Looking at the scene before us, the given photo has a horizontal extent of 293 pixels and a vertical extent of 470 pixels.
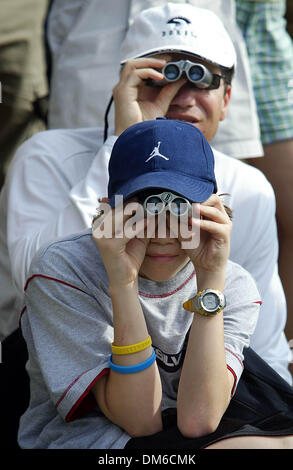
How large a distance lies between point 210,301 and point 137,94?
991 millimetres

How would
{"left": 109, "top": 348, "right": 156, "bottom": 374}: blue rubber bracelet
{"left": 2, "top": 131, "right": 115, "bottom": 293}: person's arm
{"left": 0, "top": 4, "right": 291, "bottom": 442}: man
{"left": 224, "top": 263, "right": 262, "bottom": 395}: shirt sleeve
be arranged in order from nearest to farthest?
{"left": 109, "top": 348, "right": 156, "bottom": 374}: blue rubber bracelet, {"left": 224, "top": 263, "right": 262, "bottom": 395}: shirt sleeve, {"left": 2, "top": 131, "right": 115, "bottom": 293}: person's arm, {"left": 0, "top": 4, "right": 291, "bottom": 442}: man

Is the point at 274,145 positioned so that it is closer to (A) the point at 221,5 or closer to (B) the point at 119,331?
(A) the point at 221,5

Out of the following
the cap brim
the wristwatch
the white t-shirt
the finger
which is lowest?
the white t-shirt

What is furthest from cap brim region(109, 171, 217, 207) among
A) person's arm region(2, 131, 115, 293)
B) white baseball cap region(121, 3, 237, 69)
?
white baseball cap region(121, 3, 237, 69)

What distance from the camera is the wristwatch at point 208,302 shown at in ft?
5.54

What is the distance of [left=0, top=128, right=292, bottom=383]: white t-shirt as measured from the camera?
7.53ft

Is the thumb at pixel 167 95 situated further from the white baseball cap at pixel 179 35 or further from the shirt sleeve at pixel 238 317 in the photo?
the shirt sleeve at pixel 238 317

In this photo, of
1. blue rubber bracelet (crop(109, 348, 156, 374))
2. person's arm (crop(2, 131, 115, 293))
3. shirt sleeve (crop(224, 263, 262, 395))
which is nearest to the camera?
blue rubber bracelet (crop(109, 348, 156, 374))

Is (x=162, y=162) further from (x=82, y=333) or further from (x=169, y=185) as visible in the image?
(x=82, y=333)

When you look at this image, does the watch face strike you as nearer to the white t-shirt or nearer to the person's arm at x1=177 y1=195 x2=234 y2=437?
Result: the person's arm at x1=177 y1=195 x2=234 y2=437

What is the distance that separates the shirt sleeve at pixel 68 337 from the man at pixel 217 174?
0.55 m

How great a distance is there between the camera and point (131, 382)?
1.65m

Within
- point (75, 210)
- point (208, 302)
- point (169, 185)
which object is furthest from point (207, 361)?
point (75, 210)

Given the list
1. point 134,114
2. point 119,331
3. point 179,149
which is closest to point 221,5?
point 134,114
